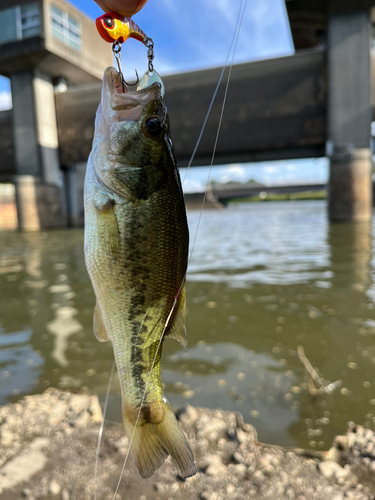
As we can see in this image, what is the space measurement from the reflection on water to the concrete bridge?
10105mm

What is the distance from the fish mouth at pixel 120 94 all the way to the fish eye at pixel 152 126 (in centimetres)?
5

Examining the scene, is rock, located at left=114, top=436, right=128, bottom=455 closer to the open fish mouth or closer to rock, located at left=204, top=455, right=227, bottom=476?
rock, located at left=204, top=455, right=227, bottom=476

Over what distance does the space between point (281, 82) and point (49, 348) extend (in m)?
16.6

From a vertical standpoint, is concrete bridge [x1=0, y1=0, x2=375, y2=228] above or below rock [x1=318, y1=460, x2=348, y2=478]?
above

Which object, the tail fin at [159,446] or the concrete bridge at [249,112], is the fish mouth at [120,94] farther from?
the concrete bridge at [249,112]

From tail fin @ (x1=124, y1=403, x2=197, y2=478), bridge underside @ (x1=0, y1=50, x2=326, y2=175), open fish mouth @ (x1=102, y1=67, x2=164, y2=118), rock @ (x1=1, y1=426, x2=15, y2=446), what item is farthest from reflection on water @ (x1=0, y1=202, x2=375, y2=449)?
bridge underside @ (x1=0, y1=50, x2=326, y2=175)

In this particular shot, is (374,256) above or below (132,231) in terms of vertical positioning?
below

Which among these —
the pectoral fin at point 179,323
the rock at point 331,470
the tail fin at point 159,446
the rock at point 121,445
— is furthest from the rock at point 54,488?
the rock at point 331,470

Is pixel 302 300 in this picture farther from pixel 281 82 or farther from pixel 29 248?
pixel 281 82

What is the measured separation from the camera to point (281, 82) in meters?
16.9

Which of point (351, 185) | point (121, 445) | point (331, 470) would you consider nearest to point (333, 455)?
point (331, 470)

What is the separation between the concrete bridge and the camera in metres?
15.2

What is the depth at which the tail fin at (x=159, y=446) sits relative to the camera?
1.20m

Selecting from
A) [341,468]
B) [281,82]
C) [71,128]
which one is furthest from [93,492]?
[71,128]
